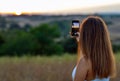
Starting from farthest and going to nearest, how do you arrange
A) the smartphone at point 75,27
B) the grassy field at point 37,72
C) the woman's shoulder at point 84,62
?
the grassy field at point 37,72, the smartphone at point 75,27, the woman's shoulder at point 84,62

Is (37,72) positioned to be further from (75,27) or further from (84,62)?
(84,62)

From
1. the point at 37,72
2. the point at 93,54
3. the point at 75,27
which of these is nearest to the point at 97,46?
the point at 93,54

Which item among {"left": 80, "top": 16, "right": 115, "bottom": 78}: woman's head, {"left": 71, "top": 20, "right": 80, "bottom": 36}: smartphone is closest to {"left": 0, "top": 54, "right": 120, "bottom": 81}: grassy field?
{"left": 71, "top": 20, "right": 80, "bottom": 36}: smartphone

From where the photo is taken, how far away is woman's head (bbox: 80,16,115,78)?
284 centimetres

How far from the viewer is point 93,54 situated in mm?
2838

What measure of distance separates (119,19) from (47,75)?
22.4 metres

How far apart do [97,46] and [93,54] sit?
6 cm

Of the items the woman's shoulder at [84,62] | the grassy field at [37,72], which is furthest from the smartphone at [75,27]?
the grassy field at [37,72]

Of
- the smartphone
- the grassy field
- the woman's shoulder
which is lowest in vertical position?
the grassy field

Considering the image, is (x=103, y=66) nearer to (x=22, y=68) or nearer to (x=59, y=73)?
(x=59, y=73)

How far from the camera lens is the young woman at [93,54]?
9.21ft

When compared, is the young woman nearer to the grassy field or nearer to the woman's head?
the woman's head

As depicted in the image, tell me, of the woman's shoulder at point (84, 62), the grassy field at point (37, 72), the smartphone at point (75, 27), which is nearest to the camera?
the woman's shoulder at point (84, 62)

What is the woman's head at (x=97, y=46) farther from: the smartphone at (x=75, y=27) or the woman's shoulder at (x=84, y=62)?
the smartphone at (x=75, y=27)
